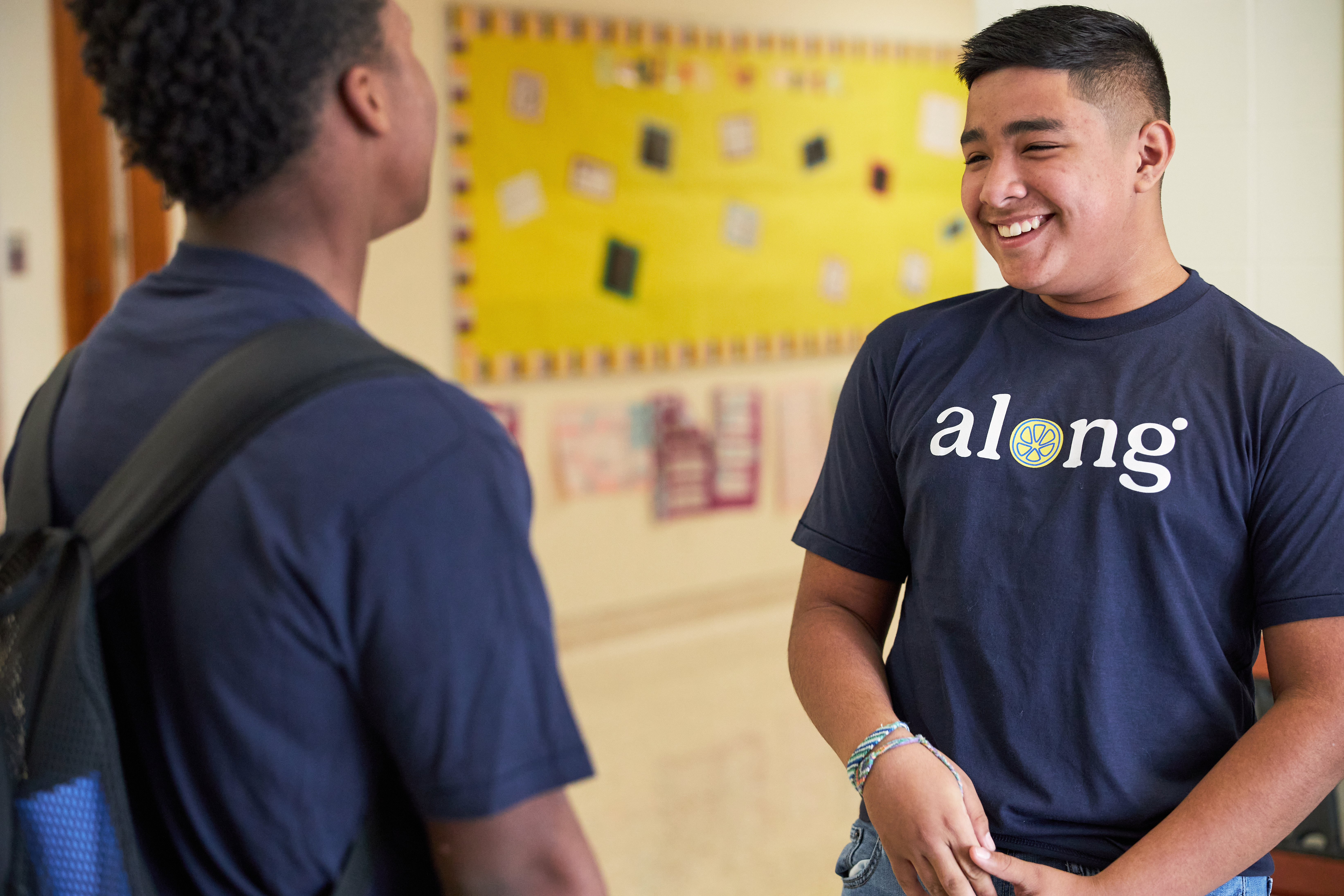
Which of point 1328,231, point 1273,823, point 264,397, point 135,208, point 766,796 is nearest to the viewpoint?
point 264,397

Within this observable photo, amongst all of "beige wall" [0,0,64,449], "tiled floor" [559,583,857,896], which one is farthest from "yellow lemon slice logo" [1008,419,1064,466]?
"beige wall" [0,0,64,449]

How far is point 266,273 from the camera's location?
79 centimetres

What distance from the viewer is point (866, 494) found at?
1.32m

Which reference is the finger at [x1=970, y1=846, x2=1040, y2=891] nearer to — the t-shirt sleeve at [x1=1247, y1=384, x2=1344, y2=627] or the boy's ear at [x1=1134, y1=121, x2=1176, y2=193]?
the t-shirt sleeve at [x1=1247, y1=384, x2=1344, y2=627]

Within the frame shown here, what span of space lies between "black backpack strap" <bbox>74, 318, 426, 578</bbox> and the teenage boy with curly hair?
0.04 ft

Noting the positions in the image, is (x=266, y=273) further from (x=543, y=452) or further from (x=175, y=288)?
(x=543, y=452)

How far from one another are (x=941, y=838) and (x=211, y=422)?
30.9 inches

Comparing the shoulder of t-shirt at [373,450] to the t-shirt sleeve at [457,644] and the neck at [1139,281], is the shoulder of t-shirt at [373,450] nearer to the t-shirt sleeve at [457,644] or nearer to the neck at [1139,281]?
the t-shirt sleeve at [457,644]

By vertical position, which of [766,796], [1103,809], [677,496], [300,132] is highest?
[300,132]

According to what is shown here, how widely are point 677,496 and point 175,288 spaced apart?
3976 mm

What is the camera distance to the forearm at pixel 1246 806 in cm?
106

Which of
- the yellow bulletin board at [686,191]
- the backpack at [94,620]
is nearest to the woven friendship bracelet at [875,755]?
the backpack at [94,620]

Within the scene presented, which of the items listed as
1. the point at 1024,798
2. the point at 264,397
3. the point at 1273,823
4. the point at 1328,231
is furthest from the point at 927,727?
the point at 1328,231

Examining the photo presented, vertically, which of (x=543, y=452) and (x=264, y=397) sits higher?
(x=264, y=397)
